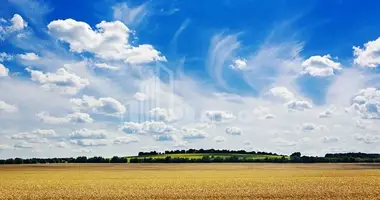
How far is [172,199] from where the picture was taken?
3884cm

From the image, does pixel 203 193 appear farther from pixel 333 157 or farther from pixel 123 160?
pixel 333 157

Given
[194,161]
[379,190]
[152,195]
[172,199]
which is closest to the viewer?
[172,199]

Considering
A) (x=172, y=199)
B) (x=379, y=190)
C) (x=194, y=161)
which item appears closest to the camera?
(x=172, y=199)

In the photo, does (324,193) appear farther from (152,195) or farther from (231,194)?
(152,195)

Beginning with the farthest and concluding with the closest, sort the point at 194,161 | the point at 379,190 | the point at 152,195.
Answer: the point at 194,161 < the point at 379,190 < the point at 152,195

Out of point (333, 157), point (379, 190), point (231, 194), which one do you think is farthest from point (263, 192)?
point (333, 157)

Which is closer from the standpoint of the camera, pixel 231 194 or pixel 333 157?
pixel 231 194

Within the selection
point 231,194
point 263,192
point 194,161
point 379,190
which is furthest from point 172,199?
point 194,161

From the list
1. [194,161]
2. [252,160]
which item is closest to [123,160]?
[194,161]

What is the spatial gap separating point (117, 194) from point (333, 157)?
6410 inches

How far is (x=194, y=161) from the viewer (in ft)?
593

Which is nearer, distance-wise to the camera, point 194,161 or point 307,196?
point 307,196

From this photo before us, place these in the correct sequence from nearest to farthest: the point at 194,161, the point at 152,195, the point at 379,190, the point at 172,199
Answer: the point at 172,199 → the point at 152,195 → the point at 379,190 → the point at 194,161

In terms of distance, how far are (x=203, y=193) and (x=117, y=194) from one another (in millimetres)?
8310
